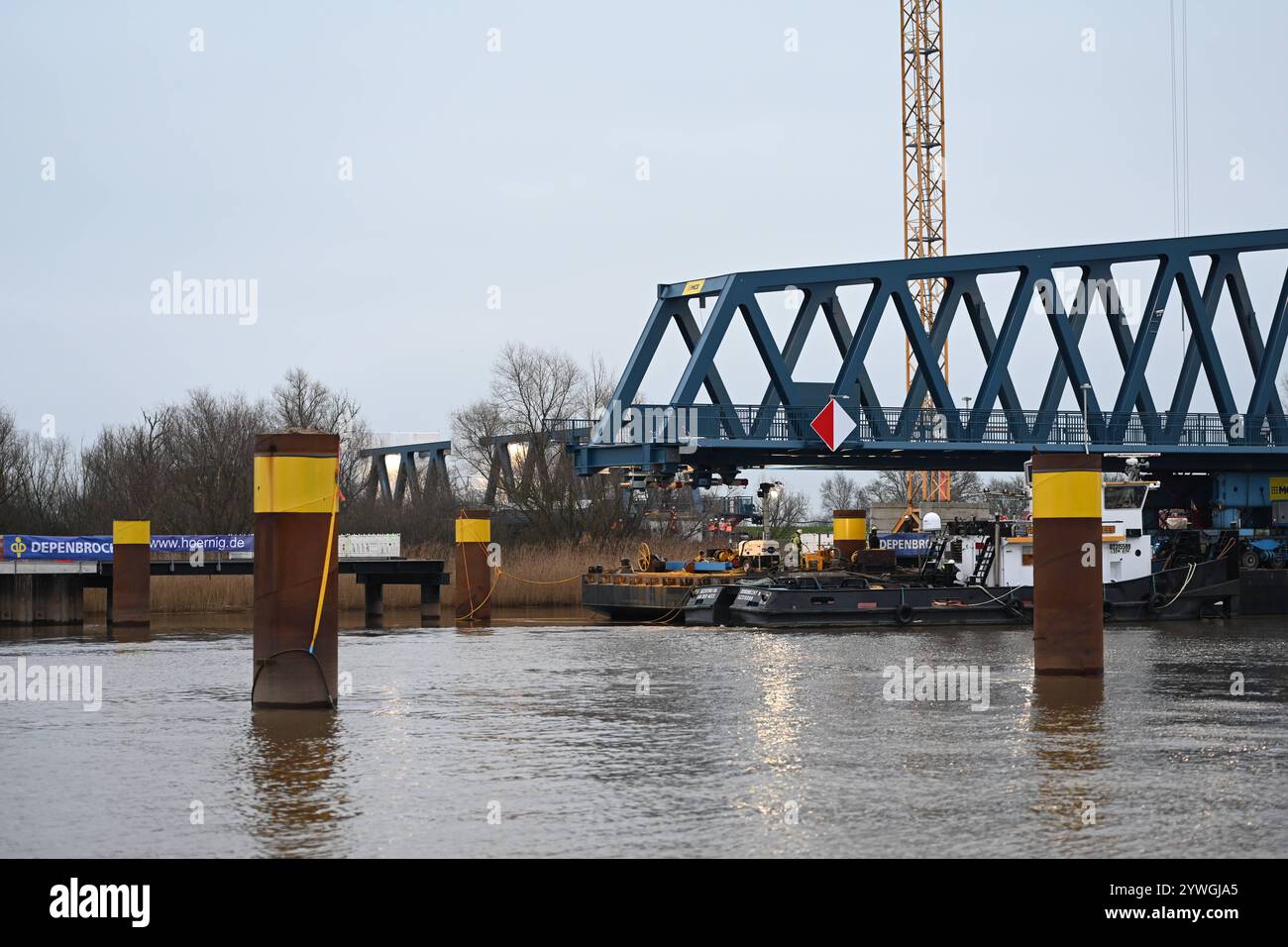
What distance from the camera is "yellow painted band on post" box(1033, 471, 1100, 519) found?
2256cm

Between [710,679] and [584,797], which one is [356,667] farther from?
[584,797]

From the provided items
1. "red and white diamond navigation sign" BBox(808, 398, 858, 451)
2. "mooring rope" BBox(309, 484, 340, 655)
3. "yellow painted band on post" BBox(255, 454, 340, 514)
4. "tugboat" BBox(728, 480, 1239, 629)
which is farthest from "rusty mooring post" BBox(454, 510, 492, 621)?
"yellow painted band on post" BBox(255, 454, 340, 514)

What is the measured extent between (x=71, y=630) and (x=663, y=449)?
721 inches

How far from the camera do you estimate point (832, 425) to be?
49031mm

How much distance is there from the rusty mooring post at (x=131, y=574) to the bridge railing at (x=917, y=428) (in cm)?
1340

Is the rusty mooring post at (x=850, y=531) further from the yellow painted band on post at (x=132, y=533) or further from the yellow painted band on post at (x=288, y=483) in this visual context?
the yellow painted band on post at (x=288, y=483)

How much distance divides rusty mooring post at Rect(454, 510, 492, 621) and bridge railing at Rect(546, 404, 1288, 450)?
5.89 meters

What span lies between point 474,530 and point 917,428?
17.7 meters

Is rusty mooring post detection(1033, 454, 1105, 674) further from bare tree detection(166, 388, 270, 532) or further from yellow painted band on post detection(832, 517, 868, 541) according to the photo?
bare tree detection(166, 388, 270, 532)

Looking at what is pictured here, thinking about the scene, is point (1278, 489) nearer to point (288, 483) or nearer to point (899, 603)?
point (899, 603)

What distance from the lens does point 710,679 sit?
25422 mm

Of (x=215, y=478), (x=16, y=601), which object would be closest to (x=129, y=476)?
(x=215, y=478)
